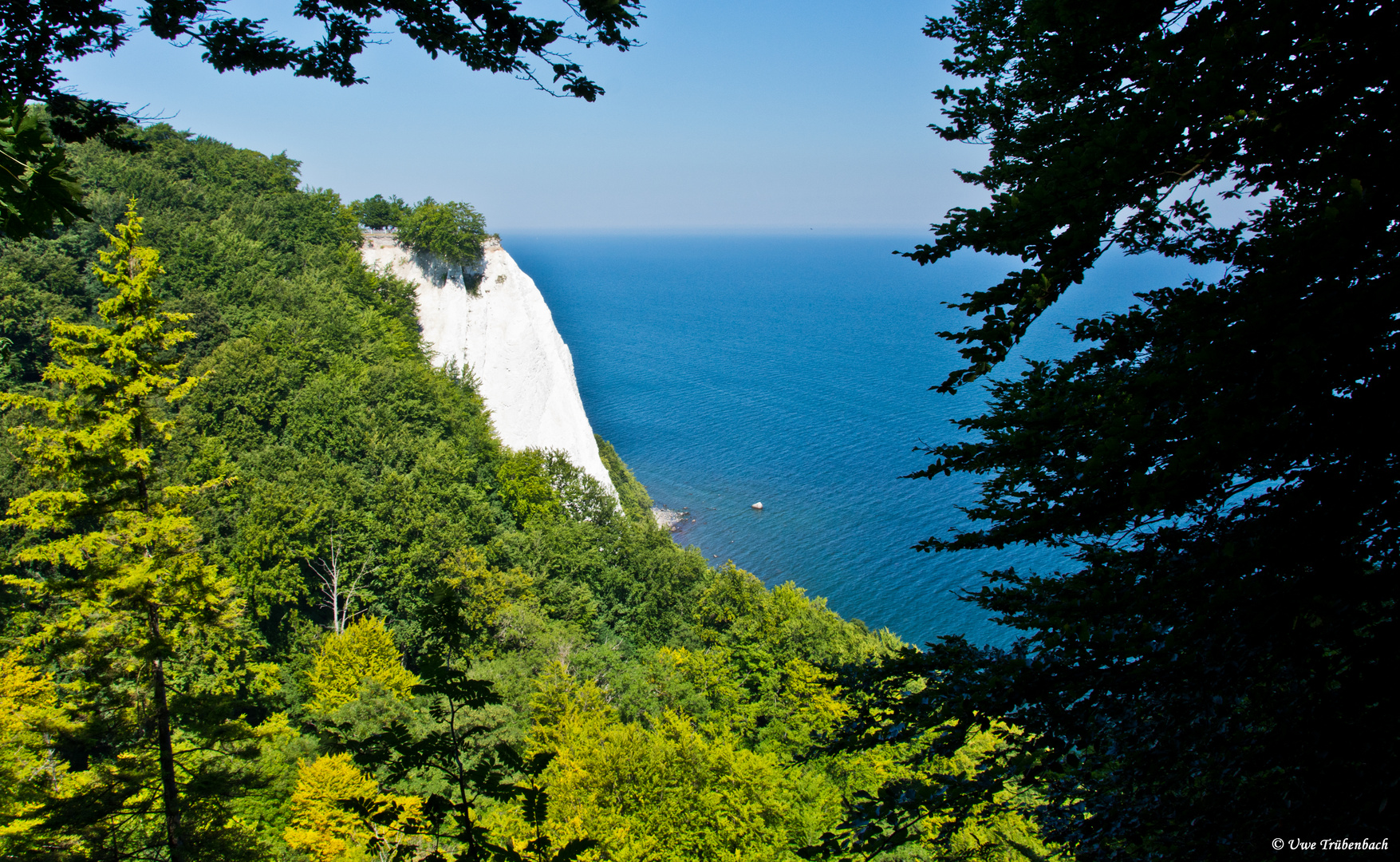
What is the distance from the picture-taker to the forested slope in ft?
31.8

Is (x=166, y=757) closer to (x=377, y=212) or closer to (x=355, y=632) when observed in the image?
(x=355, y=632)

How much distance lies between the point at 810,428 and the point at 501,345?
31.6 metres

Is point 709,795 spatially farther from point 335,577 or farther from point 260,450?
point 260,450

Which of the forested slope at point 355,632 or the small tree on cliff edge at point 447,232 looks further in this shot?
the small tree on cliff edge at point 447,232

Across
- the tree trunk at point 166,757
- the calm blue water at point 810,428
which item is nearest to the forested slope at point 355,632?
the tree trunk at point 166,757

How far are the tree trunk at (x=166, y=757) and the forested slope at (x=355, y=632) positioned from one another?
78mm

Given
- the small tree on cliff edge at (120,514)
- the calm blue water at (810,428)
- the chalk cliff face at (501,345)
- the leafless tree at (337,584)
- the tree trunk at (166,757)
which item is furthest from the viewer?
the chalk cliff face at (501,345)

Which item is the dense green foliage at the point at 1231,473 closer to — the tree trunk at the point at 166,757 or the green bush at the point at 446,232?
the tree trunk at the point at 166,757

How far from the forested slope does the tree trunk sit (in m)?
0.08

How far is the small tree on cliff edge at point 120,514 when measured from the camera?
9477mm

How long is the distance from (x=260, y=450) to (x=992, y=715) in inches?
1231

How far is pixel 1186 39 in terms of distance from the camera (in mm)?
4387

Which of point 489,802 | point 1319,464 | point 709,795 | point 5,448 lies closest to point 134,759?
point 489,802

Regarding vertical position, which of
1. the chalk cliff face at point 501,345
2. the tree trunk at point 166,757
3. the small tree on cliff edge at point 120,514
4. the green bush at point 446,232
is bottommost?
the tree trunk at point 166,757
